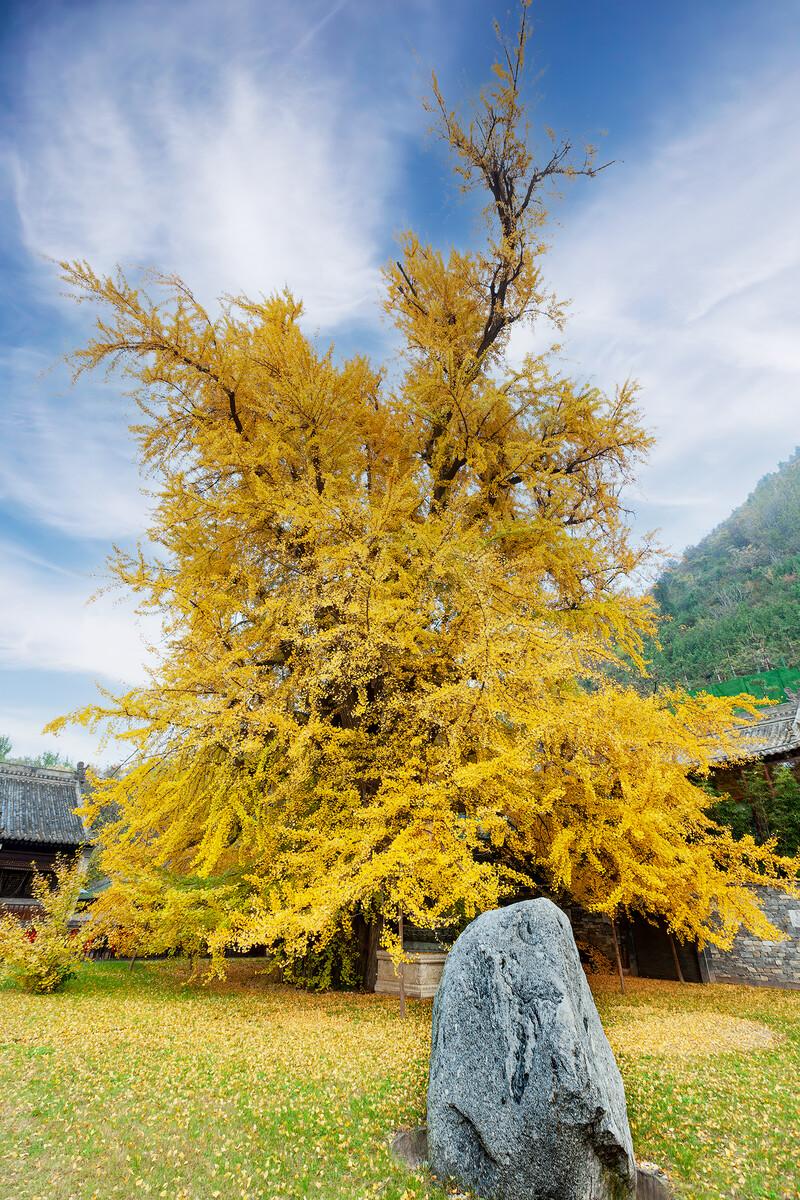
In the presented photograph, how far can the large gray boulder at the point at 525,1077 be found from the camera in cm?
372

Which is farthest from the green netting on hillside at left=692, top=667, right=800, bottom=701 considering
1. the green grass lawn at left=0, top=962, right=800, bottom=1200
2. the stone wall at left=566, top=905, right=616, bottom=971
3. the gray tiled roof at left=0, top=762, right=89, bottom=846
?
the gray tiled roof at left=0, top=762, right=89, bottom=846

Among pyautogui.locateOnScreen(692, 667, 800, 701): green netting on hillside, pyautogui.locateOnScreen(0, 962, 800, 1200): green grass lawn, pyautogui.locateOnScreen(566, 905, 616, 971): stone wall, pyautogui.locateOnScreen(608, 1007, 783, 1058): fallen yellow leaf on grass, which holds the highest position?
pyautogui.locateOnScreen(692, 667, 800, 701): green netting on hillside

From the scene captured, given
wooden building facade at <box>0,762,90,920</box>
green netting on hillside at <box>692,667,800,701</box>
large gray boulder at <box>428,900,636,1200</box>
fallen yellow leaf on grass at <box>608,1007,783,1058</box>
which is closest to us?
large gray boulder at <box>428,900,636,1200</box>

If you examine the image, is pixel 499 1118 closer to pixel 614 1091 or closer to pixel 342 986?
pixel 614 1091

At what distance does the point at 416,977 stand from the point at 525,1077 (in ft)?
21.0

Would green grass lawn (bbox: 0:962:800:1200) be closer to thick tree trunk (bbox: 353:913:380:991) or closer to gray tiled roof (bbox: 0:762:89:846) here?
thick tree trunk (bbox: 353:913:380:991)

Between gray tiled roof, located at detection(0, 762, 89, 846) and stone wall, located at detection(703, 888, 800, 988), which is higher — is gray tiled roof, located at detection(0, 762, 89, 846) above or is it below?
above

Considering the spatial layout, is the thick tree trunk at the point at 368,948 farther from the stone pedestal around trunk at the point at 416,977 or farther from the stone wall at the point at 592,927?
the stone wall at the point at 592,927

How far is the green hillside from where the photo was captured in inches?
1981

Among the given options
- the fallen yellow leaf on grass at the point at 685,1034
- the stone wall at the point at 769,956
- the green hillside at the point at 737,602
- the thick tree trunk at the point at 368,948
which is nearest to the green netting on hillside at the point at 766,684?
the green hillside at the point at 737,602

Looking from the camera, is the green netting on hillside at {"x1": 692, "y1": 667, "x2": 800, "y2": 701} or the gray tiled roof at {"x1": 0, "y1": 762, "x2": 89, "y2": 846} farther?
the green netting on hillside at {"x1": 692, "y1": 667, "x2": 800, "y2": 701}

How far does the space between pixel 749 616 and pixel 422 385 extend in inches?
2288

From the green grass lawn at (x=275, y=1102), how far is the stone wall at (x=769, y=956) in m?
4.65

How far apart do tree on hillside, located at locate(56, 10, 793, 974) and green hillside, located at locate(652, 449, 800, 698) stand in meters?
31.4
